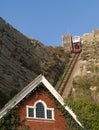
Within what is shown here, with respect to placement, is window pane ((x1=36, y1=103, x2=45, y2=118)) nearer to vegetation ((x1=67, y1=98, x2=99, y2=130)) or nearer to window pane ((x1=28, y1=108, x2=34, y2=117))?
window pane ((x1=28, y1=108, x2=34, y2=117))

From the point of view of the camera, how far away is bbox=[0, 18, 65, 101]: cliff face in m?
41.6

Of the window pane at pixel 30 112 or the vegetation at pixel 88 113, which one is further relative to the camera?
the vegetation at pixel 88 113

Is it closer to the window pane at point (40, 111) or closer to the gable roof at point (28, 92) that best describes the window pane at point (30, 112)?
the window pane at point (40, 111)

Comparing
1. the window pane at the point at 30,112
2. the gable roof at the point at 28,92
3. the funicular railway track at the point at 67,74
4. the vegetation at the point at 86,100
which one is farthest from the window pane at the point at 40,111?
the funicular railway track at the point at 67,74

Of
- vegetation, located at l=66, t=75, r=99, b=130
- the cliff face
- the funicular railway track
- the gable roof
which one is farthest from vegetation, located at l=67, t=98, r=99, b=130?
the funicular railway track

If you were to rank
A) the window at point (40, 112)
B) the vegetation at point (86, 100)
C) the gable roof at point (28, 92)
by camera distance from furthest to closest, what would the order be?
the vegetation at point (86, 100), the window at point (40, 112), the gable roof at point (28, 92)

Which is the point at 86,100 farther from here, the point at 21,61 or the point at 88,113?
the point at 21,61

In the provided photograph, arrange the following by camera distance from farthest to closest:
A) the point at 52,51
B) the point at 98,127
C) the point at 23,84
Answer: the point at 52,51
the point at 23,84
the point at 98,127

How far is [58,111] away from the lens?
81.8 ft

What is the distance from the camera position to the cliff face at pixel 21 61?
41562 millimetres

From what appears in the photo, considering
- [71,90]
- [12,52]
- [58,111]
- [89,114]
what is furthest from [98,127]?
[12,52]

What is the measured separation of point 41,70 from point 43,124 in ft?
89.8

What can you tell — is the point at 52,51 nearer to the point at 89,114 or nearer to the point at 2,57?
the point at 2,57

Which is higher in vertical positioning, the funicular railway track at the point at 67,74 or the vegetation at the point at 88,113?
the funicular railway track at the point at 67,74
